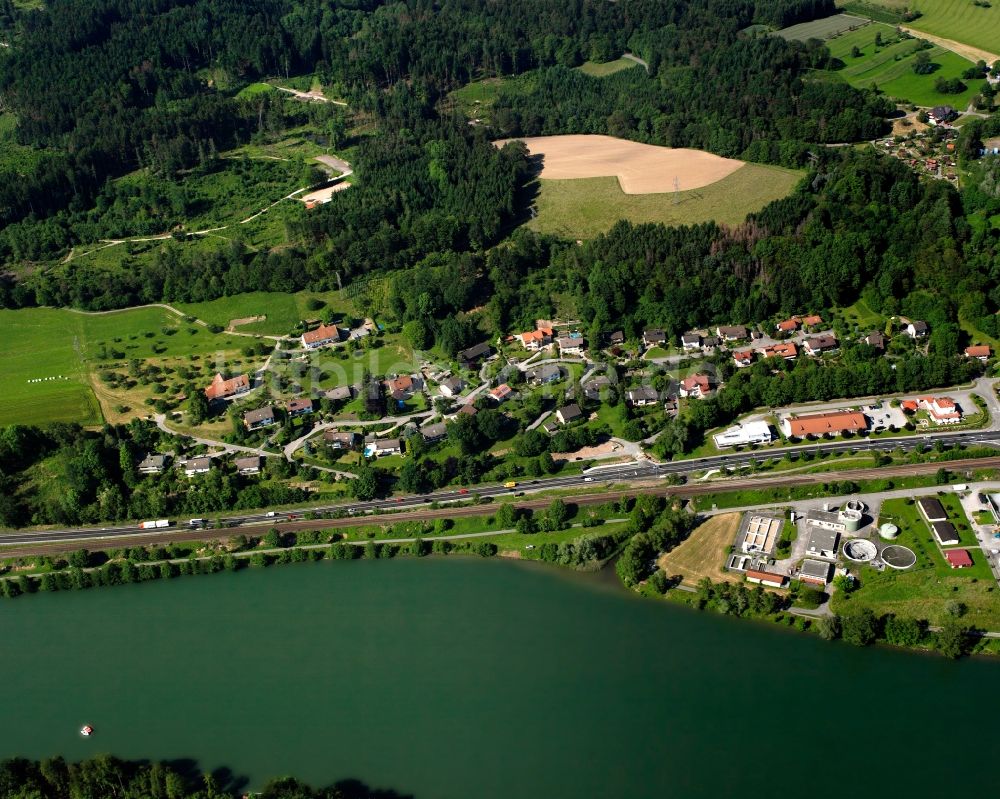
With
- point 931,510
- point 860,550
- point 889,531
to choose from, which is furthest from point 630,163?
point 860,550

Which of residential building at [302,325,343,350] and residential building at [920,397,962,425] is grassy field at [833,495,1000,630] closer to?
residential building at [920,397,962,425]

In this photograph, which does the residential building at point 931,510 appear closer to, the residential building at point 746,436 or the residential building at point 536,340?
the residential building at point 746,436

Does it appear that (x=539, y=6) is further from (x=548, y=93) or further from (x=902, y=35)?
(x=902, y=35)

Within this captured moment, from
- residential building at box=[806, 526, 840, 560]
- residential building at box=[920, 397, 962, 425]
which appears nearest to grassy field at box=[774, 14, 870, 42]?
residential building at box=[920, 397, 962, 425]

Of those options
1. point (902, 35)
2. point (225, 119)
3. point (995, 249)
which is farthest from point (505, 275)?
point (902, 35)

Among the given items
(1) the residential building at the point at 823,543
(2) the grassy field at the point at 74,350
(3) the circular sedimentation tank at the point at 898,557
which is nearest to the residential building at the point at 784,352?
(1) the residential building at the point at 823,543

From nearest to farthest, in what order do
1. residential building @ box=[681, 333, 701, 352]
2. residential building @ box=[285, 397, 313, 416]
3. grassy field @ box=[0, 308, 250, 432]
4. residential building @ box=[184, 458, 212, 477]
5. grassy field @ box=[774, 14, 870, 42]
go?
residential building @ box=[184, 458, 212, 477]
residential building @ box=[285, 397, 313, 416]
residential building @ box=[681, 333, 701, 352]
grassy field @ box=[0, 308, 250, 432]
grassy field @ box=[774, 14, 870, 42]
